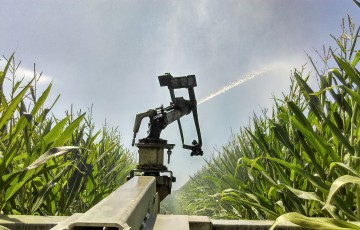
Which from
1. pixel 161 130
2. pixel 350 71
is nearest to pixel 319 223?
pixel 350 71

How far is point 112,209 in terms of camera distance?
893 mm

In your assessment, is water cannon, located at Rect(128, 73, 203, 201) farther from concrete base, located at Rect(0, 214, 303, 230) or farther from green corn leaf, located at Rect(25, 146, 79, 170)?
green corn leaf, located at Rect(25, 146, 79, 170)

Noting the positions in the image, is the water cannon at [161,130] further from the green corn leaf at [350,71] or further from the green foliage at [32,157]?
the green corn leaf at [350,71]

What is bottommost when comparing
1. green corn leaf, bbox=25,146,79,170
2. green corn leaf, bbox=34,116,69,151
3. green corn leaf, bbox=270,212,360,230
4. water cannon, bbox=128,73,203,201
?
green corn leaf, bbox=270,212,360,230

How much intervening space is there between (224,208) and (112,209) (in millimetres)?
4297

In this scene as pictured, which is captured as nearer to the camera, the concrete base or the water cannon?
the concrete base

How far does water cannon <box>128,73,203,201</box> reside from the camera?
3812 mm

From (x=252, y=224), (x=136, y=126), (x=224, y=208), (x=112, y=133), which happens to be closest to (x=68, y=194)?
(x=252, y=224)

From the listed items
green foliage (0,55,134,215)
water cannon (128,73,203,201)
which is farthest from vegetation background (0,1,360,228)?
water cannon (128,73,203,201)

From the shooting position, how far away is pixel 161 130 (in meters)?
4.09

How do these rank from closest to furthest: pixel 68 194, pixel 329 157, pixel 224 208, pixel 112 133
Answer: pixel 329 157 → pixel 68 194 → pixel 224 208 → pixel 112 133

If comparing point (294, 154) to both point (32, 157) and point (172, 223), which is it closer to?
point (172, 223)

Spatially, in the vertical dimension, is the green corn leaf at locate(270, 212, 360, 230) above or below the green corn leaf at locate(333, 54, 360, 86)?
below

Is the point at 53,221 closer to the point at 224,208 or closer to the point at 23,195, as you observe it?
the point at 23,195
